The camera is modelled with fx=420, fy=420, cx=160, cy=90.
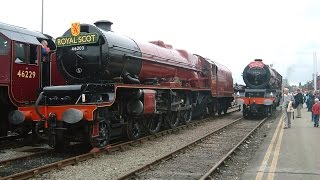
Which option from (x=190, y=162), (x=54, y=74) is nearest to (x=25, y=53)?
(x=54, y=74)

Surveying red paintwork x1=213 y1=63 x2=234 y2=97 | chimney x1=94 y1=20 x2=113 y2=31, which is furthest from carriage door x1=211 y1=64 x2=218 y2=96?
chimney x1=94 y1=20 x2=113 y2=31

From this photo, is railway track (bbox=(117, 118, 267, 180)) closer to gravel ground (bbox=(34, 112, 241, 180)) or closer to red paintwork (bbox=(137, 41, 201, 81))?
gravel ground (bbox=(34, 112, 241, 180))

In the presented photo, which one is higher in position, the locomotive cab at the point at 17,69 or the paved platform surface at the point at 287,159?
the locomotive cab at the point at 17,69

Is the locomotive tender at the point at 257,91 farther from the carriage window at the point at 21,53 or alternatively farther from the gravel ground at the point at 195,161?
the carriage window at the point at 21,53

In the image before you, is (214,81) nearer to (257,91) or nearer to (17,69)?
(257,91)

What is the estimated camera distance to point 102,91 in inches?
421

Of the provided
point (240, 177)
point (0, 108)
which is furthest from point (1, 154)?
point (240, 177)

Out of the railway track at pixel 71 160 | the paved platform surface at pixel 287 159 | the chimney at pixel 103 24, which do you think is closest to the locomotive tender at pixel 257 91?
the paved platform surface at pixel 287 159

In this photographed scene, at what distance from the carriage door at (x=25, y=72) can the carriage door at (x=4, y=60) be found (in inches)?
5.6

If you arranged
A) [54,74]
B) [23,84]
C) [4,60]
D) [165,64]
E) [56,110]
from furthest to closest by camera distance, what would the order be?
[165,64], [54,74], [23,84], [4,60], [56,110]

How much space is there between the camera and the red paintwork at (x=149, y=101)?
12157 millimetres

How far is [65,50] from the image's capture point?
37.2 feet

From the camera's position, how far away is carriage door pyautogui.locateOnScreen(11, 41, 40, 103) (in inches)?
453

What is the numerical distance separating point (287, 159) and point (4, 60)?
303 inches
